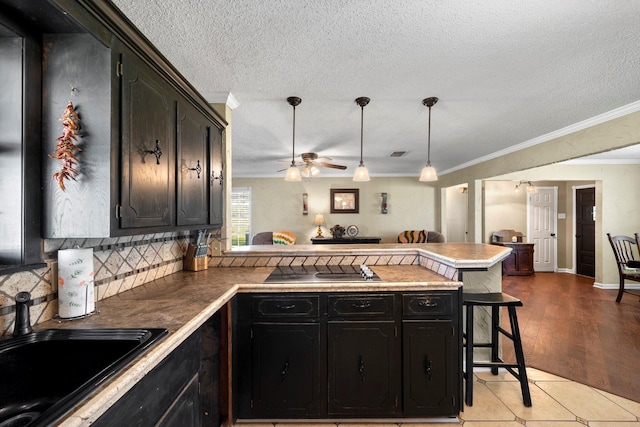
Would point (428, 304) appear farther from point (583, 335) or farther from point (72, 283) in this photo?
point (583, 335)

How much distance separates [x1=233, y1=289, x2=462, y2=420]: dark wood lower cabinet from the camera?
1.85 meters

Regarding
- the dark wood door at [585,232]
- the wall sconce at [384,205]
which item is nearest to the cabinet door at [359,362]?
the wall sconce at [384,205]

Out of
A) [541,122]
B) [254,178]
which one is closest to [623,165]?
[541,122]

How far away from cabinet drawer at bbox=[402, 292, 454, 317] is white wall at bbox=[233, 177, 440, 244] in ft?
17.1

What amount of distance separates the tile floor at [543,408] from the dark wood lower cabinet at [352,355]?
0.16 meters

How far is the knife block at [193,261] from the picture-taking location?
2289mm

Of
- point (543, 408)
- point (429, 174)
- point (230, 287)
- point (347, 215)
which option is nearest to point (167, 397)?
point (230, 287)

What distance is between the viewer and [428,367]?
1.85 metres

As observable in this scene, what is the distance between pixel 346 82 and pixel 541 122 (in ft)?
7.99

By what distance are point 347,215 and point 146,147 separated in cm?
593

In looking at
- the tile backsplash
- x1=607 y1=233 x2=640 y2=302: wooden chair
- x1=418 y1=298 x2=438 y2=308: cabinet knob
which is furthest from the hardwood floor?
the tile backsplash

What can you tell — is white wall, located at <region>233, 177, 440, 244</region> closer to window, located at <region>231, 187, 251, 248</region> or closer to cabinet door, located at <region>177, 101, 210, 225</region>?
window, located at <region>231, 187, 251, 248</region>

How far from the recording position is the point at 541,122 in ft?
10.3

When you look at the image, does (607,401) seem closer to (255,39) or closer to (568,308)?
(568,308)
